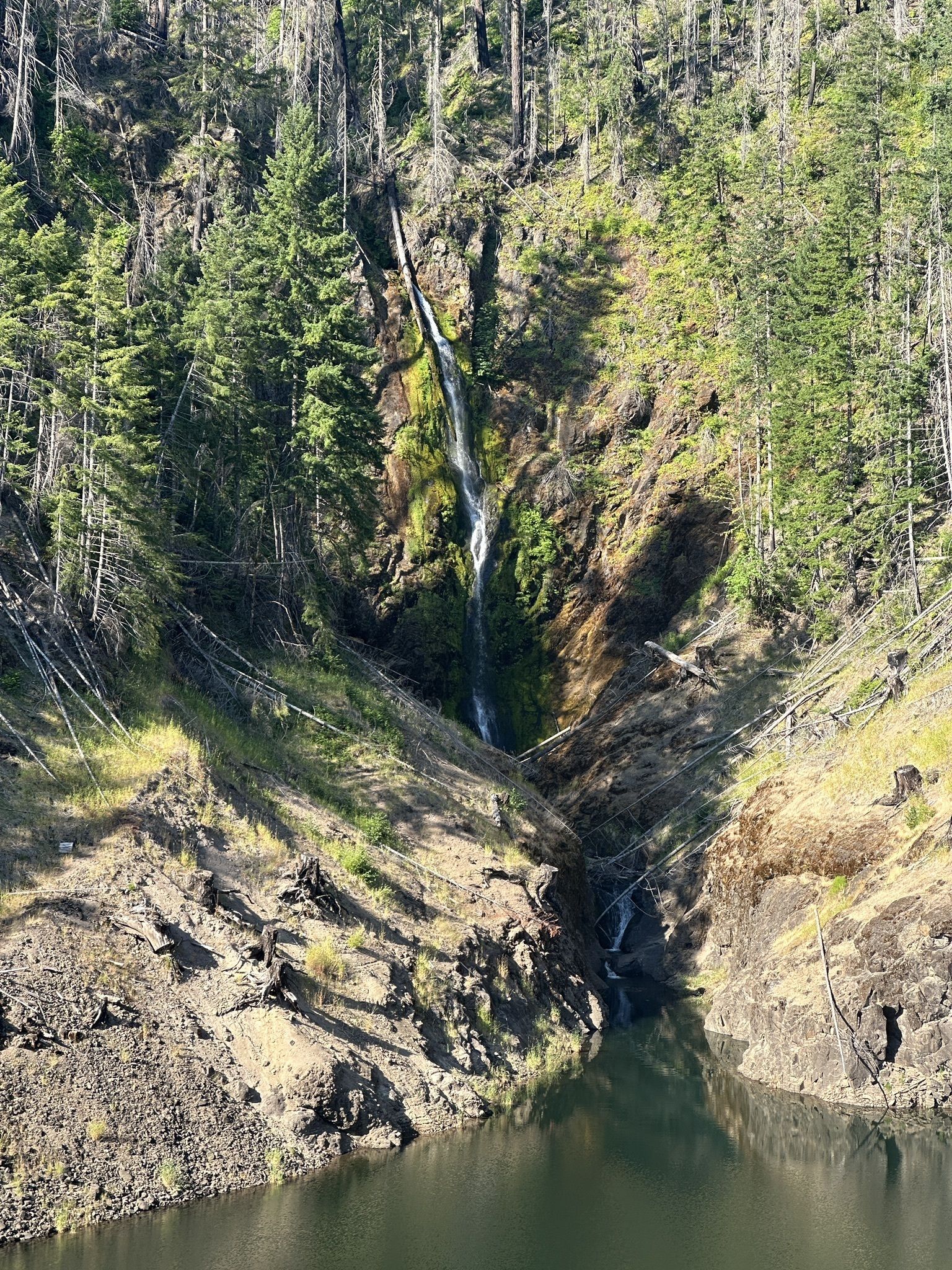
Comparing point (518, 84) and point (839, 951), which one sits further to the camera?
point (518, 84)

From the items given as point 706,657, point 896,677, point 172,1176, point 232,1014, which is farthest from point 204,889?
point 706,657

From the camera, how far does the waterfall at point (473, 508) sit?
59.8 meters

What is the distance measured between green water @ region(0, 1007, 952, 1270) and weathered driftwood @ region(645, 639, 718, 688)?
22327 mm

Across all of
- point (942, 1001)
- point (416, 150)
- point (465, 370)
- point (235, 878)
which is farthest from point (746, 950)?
point (416, 150)

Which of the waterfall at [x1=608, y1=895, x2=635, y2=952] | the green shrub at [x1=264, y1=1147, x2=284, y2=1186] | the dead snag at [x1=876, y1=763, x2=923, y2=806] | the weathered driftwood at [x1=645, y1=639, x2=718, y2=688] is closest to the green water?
the green shrub at [x1=264, y1=1147, x2=284, y2=1186]

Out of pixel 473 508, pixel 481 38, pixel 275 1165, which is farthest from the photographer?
pixel 481 38

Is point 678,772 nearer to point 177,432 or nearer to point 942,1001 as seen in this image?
point 942,1001

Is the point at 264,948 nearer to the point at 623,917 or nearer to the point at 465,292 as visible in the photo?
the point at 623,917

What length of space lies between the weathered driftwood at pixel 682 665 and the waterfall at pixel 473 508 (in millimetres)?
8569

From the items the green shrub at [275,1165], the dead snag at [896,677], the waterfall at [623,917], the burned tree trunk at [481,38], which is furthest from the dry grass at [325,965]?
the burned tree trunk at [481,38]

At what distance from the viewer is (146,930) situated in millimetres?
28812

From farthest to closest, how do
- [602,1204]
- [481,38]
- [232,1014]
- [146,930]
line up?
[481,38]
[146,930]
[232,1014]
[602,1204]

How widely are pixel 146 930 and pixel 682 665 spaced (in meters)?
30.2

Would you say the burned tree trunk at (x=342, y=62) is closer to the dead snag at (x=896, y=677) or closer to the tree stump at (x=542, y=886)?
the dead snag at (x=896, y=677)
